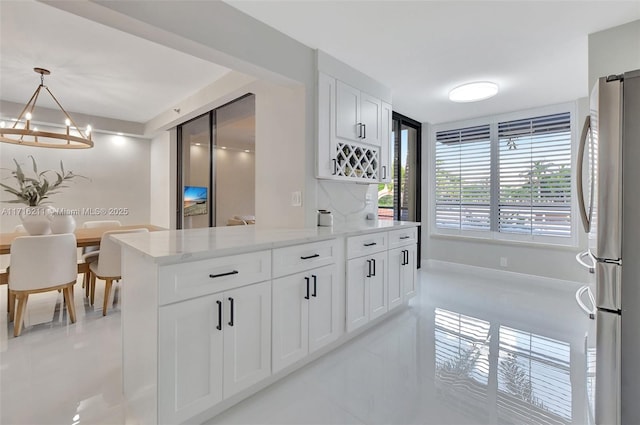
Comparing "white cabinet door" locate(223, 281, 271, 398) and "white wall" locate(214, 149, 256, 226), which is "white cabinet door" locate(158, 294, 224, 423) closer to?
"white cabinet door" locate(223, 281, 271, 398)

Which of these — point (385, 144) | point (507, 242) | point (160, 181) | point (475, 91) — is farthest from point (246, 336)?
point (160, 181)

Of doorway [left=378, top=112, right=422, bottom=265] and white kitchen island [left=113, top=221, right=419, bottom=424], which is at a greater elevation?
doorway [left=378, top=112, right=422, bottom=265]

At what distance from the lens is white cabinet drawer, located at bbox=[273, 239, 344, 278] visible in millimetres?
1860

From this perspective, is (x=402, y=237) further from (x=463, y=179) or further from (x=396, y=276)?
(x=463, y=179)

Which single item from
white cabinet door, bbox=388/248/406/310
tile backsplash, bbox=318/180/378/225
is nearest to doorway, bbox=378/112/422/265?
tile backsplash, bbox=318/180/378/225

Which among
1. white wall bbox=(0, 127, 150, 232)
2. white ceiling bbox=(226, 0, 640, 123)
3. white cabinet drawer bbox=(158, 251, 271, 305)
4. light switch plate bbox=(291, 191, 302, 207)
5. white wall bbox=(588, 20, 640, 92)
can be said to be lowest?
white cabinet drawer bbox=(158, 251, 271, 305)

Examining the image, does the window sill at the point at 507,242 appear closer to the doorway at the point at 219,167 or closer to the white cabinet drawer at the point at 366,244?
the white cabinet drawer at the point at 366,244

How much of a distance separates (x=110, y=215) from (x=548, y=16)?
646 centimetres

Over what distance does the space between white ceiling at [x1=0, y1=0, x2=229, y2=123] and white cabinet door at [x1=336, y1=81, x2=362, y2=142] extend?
1.35m

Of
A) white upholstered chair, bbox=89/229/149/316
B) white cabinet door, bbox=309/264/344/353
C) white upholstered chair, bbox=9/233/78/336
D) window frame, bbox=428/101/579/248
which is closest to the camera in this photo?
white cabinet door, bbox=309/264/344/353

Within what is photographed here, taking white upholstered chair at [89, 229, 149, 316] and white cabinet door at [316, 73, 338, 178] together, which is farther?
white upholstered chair at [89, 229, 149, 316]

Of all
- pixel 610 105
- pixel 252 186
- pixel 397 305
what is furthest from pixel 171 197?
pixel 610 105

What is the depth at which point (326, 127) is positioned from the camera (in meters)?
2.76

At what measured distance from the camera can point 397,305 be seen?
296 centimetres
